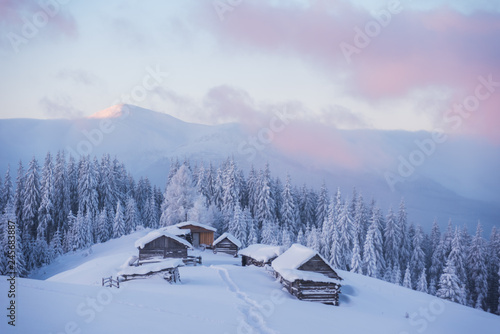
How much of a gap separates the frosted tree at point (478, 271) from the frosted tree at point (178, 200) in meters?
51.3

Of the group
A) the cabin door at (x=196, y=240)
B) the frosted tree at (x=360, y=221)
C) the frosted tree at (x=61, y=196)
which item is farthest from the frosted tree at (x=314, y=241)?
the frosted tree at (x=61, y=196)

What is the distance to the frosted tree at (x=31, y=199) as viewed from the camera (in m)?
60.1

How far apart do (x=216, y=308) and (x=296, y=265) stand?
12.8 metres

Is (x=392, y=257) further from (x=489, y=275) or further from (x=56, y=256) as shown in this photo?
(x=56, y=256)

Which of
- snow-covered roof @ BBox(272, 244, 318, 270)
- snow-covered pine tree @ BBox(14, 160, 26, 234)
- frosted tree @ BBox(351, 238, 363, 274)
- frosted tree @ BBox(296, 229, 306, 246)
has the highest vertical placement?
snow-covered pine tree @ BBox(14, 160, 26, 234)

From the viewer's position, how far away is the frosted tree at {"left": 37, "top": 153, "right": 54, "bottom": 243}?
198 feet

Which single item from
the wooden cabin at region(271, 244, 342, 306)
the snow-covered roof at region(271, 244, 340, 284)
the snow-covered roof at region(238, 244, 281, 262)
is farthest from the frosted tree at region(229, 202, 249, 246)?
the wooden cabin at region(271, 244, 342, 306)

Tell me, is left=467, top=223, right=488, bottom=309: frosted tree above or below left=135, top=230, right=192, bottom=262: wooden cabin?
below

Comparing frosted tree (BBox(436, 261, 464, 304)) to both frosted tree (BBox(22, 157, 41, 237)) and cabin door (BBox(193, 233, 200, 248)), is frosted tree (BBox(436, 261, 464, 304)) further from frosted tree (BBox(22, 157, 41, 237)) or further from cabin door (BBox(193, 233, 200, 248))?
frosted tree (BBox(22, 157, 41, 237))

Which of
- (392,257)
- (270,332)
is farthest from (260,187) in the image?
(270,332)

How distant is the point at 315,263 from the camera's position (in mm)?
29500

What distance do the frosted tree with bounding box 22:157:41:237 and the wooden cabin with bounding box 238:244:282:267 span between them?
43.5 meters

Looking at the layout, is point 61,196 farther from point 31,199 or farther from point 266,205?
point 266,205

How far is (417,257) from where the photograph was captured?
212 feet
